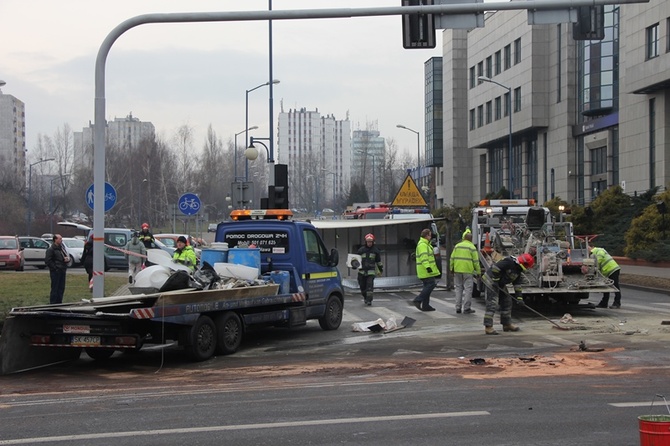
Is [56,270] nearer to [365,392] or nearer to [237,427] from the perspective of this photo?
[365,392]

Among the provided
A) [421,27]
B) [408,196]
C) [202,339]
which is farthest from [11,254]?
[421,27]

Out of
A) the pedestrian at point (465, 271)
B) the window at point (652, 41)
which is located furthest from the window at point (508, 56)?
the pedestrian at point (465, 271)

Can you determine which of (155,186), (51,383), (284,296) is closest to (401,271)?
(284,296)

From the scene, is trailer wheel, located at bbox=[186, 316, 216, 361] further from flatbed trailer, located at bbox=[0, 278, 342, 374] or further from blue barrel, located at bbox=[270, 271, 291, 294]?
blue barrel, located at bbox=[270, 271, 291, 294]

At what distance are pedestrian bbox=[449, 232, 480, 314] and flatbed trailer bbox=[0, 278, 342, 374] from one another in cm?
675

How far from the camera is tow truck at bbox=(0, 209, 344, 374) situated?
11203mm

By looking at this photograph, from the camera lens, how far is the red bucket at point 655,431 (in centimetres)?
485

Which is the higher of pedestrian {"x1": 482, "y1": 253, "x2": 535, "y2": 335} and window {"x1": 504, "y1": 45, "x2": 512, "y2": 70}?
window {"x1": 504, "y1": 45, "x2": 512, "y2": 70}

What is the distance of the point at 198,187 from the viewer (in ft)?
291

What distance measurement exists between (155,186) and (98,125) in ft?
232

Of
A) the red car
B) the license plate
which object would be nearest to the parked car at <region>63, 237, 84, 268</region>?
the red car

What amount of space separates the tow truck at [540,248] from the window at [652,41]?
946 inches

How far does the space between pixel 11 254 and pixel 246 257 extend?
22.9 m

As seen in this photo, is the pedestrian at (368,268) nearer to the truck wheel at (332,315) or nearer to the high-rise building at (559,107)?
the truck wheel at (332,315)
